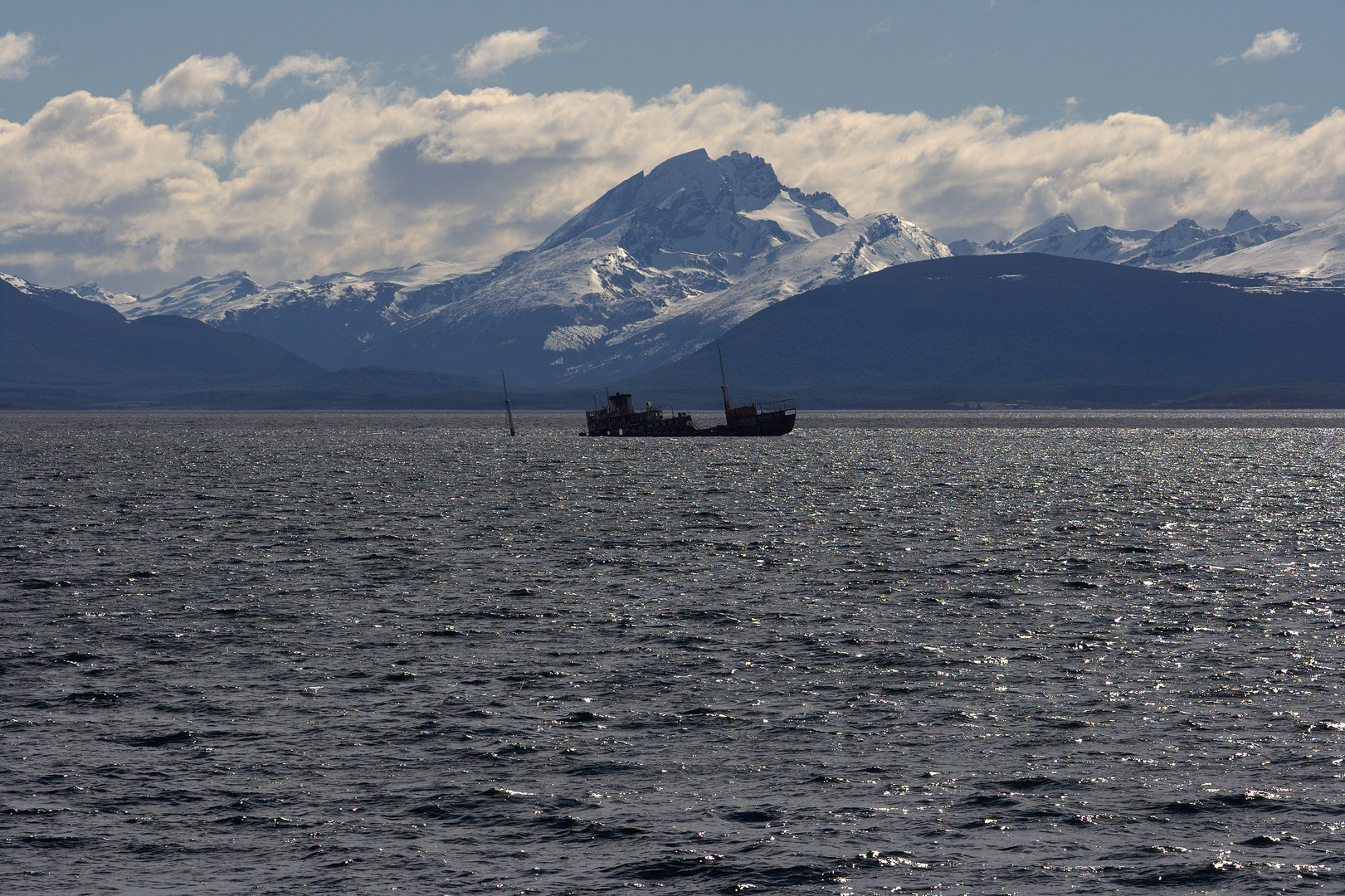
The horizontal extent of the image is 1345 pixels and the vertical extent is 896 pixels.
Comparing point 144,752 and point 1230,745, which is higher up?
point 144,752

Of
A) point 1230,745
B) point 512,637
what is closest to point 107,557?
point 512,637

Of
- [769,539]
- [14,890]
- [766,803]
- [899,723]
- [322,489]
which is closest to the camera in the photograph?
[14,890]

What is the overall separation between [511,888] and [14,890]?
8.48m

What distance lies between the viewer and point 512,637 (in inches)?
1657

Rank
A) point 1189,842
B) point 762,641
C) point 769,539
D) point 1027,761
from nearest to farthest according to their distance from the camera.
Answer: point 1189,842 → point 1027,761 → point 762,641 → point 769,539

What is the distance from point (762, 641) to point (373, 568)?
2515 cm

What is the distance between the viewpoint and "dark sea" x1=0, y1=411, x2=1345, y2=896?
886 inches

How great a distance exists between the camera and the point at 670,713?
1272 inches

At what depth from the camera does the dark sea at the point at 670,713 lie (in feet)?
73.8

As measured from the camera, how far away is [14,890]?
2102cm

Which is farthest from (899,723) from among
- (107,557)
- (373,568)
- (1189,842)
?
(107,557)

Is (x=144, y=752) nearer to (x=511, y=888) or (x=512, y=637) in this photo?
(x=511, y=888)

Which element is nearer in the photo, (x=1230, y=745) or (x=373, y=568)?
(x=1230, y=745)

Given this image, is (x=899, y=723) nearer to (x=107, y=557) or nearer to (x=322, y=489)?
(x=107, y=557)
